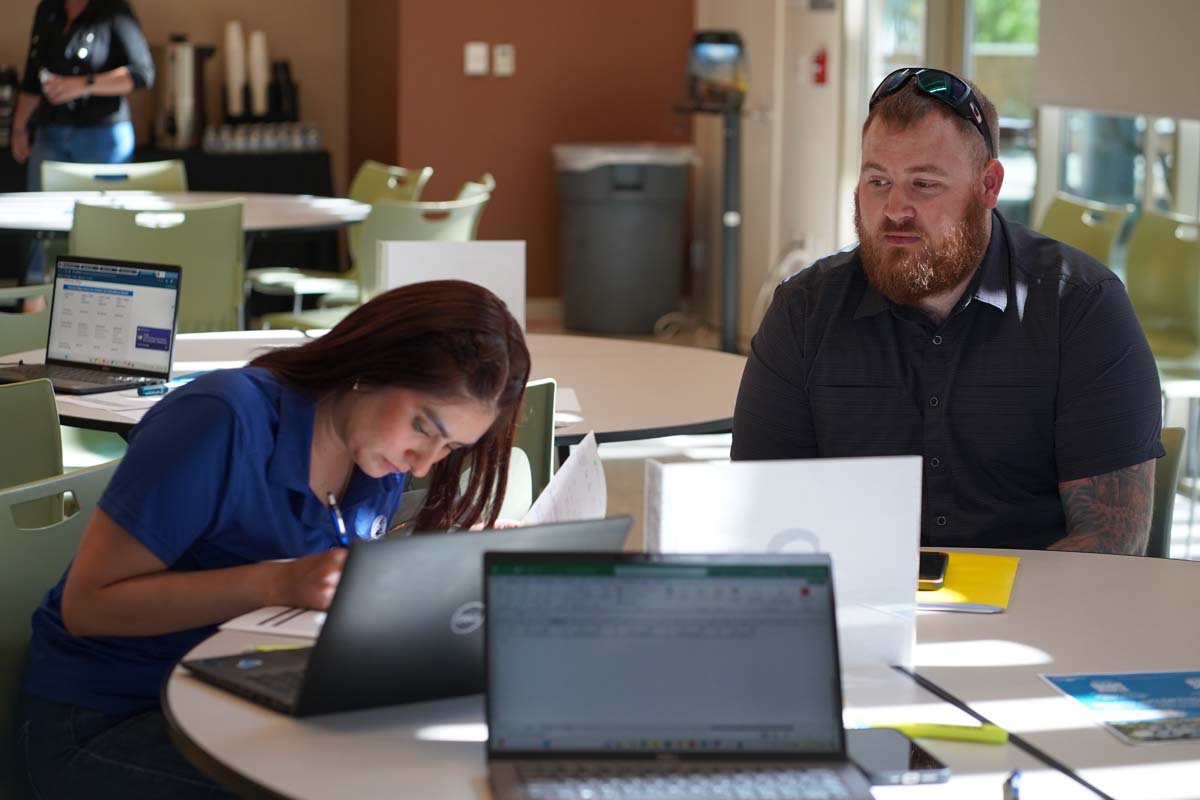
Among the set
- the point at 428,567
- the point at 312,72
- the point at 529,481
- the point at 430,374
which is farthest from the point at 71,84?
the point at 428,567

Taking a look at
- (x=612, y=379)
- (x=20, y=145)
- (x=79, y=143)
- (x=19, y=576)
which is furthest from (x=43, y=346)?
(x=20, y=145)

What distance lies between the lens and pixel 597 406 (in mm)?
3180

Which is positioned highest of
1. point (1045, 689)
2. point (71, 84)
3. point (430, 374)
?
point (71, 84)

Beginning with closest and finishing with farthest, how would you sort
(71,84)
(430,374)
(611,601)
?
(611,601)
(430,374)
(71,84)

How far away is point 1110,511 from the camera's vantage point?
7.52 feet

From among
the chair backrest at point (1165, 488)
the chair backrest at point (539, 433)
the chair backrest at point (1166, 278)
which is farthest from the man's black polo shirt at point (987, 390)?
the chair backrest at point (1166, 278)

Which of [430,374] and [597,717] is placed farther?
[430,374]

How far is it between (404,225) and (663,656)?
3.87 m

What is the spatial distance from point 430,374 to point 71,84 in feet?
16.4

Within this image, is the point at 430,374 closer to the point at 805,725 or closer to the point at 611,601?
the point at 611,601

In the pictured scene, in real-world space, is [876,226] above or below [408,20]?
below

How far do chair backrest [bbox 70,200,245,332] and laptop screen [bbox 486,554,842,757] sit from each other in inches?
133

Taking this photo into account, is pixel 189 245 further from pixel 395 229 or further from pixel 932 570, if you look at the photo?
pixel 932 570

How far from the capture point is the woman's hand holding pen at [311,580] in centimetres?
173
